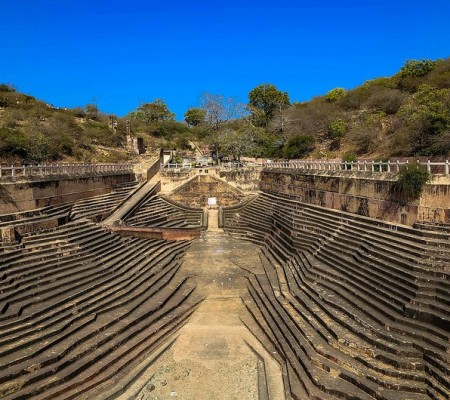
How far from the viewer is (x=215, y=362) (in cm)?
923

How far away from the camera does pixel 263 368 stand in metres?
8.88

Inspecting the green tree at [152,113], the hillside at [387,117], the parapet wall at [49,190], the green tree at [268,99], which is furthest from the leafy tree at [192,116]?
the parapet wall at [49,190]

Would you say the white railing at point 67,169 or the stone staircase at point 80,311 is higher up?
the white railing at point 67,169

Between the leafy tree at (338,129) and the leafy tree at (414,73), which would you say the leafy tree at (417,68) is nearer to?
the leafy tree at (414,73)

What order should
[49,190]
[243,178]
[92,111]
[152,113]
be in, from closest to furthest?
1. [49,190]
2. [243,178]
3. [92,111]
4. [152,113]

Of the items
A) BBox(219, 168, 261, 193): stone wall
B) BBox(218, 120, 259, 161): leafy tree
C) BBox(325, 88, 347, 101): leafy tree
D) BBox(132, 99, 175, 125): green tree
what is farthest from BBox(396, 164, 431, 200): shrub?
BBox(132, 99, 175, 125): green tree

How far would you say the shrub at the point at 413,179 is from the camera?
11.1 meters

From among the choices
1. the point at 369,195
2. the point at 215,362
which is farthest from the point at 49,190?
the point at 369,195

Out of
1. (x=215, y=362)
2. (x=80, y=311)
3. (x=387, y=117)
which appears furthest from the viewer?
(x=387, y=117)

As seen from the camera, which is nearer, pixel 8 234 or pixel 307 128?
pixel 8 234

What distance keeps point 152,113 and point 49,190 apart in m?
46.8

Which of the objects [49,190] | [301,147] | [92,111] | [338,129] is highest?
[92,111]

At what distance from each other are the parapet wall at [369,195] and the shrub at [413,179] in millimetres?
196

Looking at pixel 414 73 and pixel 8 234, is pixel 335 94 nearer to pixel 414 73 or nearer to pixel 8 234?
pixel 414 73
